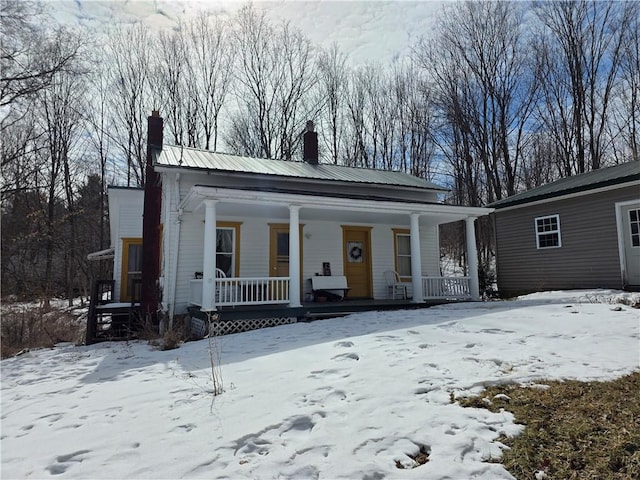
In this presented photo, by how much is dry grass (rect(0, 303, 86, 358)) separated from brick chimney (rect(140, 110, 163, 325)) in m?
1.73

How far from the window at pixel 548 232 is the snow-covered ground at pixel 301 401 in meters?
7.39

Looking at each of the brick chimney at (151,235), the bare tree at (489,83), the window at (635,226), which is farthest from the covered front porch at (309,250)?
the bare tree at (489,83)

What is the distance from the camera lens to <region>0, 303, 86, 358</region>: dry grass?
867cm

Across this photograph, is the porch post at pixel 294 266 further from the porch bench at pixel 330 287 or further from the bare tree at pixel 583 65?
the bare tree at pixel 583 65

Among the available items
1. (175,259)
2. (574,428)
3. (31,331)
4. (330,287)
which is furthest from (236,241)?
(574,428)

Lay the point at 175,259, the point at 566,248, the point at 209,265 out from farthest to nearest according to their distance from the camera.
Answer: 1. the point at 566,248
2. the point at 175,259
3. the point at 209,265

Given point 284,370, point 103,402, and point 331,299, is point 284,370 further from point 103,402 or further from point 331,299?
point 331,299

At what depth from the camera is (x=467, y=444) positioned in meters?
2.77

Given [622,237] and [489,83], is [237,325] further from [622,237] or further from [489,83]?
[489,83]

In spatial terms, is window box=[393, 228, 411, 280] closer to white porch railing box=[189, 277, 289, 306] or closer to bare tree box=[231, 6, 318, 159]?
white porch railing box=[189, 277, 289, 306]

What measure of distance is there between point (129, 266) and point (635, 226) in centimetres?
1697

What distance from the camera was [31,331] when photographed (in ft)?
30.0

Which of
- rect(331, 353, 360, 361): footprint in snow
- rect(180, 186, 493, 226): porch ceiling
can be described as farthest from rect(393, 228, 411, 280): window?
rect(331, 353, 360, 361): footprint in snow

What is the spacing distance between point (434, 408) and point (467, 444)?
0.58m
